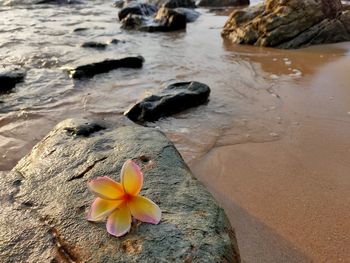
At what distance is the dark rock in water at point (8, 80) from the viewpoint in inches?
209

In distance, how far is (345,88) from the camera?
494 centimetres

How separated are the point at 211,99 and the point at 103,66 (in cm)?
203

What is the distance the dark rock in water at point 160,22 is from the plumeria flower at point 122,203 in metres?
8.56

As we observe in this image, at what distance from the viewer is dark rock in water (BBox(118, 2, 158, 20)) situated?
38.0 ft

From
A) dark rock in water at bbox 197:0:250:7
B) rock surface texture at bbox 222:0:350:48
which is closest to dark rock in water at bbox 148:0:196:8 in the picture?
dark rock in water at bbox 197:0:250:7

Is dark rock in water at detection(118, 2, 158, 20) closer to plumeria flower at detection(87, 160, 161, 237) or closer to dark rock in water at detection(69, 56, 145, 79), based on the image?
dark rock in water at detection(69, 56, 145, 79)

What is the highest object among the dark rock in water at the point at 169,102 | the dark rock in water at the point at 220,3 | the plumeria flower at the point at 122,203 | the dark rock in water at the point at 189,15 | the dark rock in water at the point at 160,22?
the plumeria flower at the point at 122,203

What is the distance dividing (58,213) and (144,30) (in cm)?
842

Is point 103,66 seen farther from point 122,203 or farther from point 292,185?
point 122,203

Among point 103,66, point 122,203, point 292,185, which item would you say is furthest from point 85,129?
point 103,66

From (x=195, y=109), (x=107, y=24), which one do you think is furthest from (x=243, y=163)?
(x=107, y=24)

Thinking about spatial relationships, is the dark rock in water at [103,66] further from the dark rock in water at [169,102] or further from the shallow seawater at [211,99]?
the dark rock in water at [169,102]

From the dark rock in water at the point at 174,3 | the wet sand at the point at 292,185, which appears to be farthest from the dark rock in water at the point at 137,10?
the wet sand at the point at 292,185

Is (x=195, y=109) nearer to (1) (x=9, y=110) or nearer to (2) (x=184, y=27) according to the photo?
(1) (x=9, y=110)
